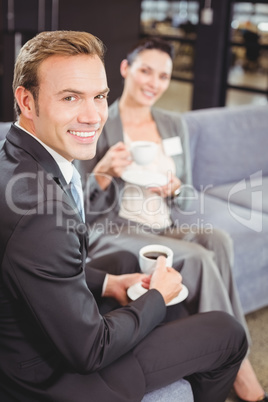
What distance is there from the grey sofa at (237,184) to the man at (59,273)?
1142 mm

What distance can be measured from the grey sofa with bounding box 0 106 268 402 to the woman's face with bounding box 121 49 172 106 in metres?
0.59

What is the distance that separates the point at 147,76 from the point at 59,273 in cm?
152

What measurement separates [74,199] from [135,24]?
5.15 m

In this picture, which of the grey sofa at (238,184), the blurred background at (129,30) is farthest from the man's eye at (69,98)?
the blurred background at (129,30)

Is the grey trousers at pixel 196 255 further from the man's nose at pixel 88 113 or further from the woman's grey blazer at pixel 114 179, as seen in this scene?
the man's nose at pixel 88 113

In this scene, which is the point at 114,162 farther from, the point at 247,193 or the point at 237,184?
the point at 237,184

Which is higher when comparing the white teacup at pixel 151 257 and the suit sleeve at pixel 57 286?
the suit sleeve at pixel 57 286

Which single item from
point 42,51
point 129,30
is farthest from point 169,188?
point 129,30

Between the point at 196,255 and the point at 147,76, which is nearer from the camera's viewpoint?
the point at 196,255

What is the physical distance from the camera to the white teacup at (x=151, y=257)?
5.78ft

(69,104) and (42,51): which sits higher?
(42,51)

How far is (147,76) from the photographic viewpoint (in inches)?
99.2

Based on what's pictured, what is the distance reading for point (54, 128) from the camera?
131 centimetres

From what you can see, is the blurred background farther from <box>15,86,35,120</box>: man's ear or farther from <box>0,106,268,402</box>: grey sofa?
<box>15,86,35,120</box>: man's ear
